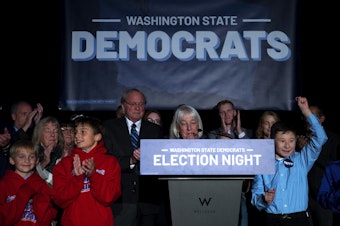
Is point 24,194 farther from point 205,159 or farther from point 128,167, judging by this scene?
point 205,159

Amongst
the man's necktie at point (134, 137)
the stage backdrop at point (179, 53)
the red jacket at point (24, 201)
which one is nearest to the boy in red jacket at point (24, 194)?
the red jacket at point (24, 201)

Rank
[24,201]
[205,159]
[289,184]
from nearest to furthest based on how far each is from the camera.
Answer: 1. [205,159]
2. [289,184]
3. [24,201]

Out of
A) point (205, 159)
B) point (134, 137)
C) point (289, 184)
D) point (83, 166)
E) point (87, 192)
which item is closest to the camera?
point (205, 159)

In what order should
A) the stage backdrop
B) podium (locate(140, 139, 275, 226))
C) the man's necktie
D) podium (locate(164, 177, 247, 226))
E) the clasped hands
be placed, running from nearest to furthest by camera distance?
podium (locate(140, 139, 275, 226))
podium (locate(164, 177, 247, 226))
the clasped hands
the man's necktie
the stage backdrop

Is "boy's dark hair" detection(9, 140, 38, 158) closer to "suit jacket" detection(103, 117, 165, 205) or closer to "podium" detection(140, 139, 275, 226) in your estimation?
"suit jacket" detection(103, 117, 165, 205)

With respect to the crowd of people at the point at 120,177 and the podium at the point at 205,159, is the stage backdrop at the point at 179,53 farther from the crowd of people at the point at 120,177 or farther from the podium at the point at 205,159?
the podium at the point at 205,159

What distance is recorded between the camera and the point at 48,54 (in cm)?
583

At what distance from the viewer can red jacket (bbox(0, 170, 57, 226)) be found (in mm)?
3629

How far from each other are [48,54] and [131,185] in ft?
7.96

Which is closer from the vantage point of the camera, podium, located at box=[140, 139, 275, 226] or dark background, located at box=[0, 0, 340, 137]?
podium, located at box=[140, 139, 275, 226]

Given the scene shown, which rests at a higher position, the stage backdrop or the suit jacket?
the stage backdrop

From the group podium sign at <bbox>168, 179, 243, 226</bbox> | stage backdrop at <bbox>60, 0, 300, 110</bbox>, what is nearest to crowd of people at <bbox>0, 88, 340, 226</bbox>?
podium sign at <bbox>168, 179, 243, 226</bbox>

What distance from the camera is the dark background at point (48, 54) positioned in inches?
226

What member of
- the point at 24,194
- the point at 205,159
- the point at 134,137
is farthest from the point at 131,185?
the point at 205,159
